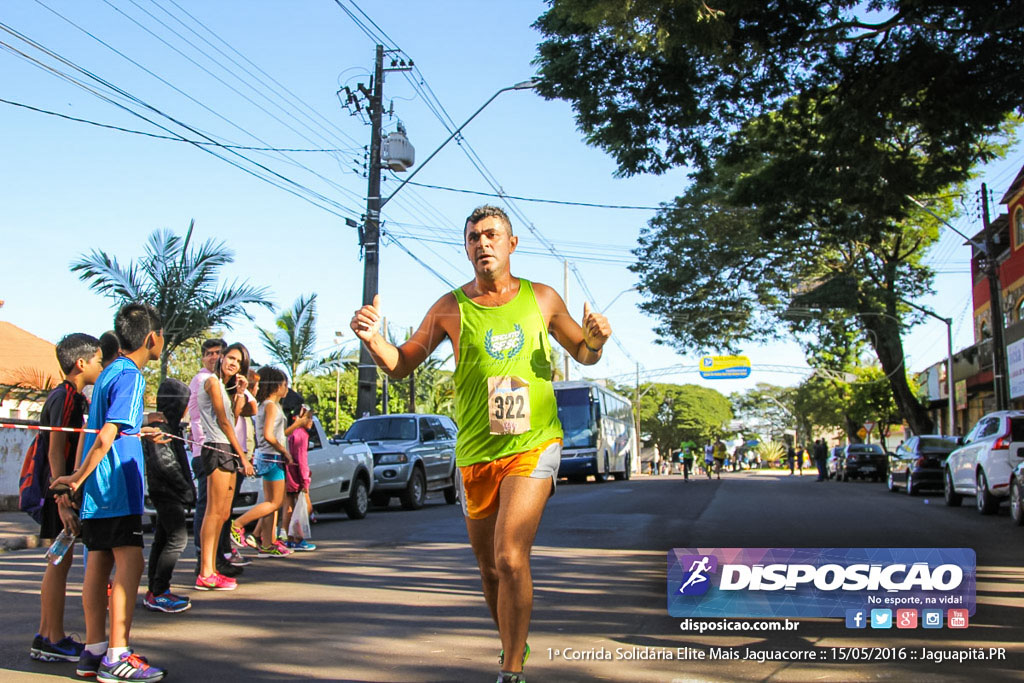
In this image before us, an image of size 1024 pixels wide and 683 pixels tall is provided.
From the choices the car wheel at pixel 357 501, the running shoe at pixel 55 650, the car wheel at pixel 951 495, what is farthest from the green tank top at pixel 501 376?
the car wheel at pixel 951 495

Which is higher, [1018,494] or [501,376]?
[501,376]

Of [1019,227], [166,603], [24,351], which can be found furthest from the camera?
[24,351]

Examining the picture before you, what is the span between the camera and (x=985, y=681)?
14.5 ft

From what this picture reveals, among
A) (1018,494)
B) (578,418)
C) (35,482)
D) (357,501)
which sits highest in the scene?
(578,418)

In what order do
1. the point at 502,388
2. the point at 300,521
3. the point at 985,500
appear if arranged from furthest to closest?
the point at 985,500, the point at 300,521, the point at 502,388

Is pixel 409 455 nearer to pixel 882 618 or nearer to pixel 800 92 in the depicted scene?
pixel 800 92

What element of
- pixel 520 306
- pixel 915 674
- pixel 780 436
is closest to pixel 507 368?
pixel 520 306

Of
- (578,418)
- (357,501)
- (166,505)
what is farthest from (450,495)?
(578,418)

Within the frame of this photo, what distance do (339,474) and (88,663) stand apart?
924cm

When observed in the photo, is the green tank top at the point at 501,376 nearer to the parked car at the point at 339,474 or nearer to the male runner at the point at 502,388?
the male runner at the point at 502,388

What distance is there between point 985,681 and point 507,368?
2.62 metres

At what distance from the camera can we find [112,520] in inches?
183

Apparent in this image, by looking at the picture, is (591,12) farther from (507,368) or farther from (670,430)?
(670,430)

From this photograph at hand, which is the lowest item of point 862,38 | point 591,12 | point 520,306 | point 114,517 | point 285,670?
point 285,670
